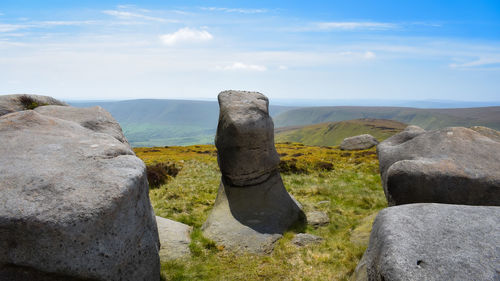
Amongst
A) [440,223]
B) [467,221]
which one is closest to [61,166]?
[440,223]

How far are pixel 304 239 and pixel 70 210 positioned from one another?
970cm

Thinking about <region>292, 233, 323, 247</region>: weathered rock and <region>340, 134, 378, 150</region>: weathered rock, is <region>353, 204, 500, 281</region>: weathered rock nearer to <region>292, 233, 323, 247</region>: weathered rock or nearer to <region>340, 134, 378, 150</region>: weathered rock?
<region>292, 233, 323, 247</region>: weathered rock

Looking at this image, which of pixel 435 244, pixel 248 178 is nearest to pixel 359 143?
pixel 248 178

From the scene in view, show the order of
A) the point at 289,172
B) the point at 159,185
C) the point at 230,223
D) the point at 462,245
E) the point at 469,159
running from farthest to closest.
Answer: the point at 289,172, the point at 159,185, the point at 230,223, the point at 469,159, the point at 462,245

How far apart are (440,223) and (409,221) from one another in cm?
61

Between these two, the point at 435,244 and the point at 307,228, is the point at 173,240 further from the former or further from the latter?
the point at 435,244

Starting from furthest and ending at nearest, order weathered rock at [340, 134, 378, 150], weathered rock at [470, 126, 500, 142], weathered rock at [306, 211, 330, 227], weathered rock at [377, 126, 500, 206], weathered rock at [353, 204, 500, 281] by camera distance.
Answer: weathered rock at [340, 134, 378, 150], weathered rock at [306, 211, 330, 227], weathered rock at [470, 126, 500, 142], weathered rock at [377, 126, 500, 206], weathered rock at [353, 204, 500, 281]

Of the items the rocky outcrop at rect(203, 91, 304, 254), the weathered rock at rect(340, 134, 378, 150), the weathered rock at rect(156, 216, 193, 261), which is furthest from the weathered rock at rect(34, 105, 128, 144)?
the weathered rock at rect(340, 134, 378, 150)

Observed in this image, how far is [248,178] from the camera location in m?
16.0

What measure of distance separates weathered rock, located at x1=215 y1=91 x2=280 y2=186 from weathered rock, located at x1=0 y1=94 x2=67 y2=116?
26.9 feet

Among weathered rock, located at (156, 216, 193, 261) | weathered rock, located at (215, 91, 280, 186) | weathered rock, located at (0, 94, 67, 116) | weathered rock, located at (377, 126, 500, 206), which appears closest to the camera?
weathered rock, located at (377, 126, 500, 206)

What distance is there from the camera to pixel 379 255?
21.6 ft

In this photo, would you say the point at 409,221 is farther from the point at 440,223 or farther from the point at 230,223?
the point at 230,223

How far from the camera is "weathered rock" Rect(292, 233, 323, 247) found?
1311 centimetres
